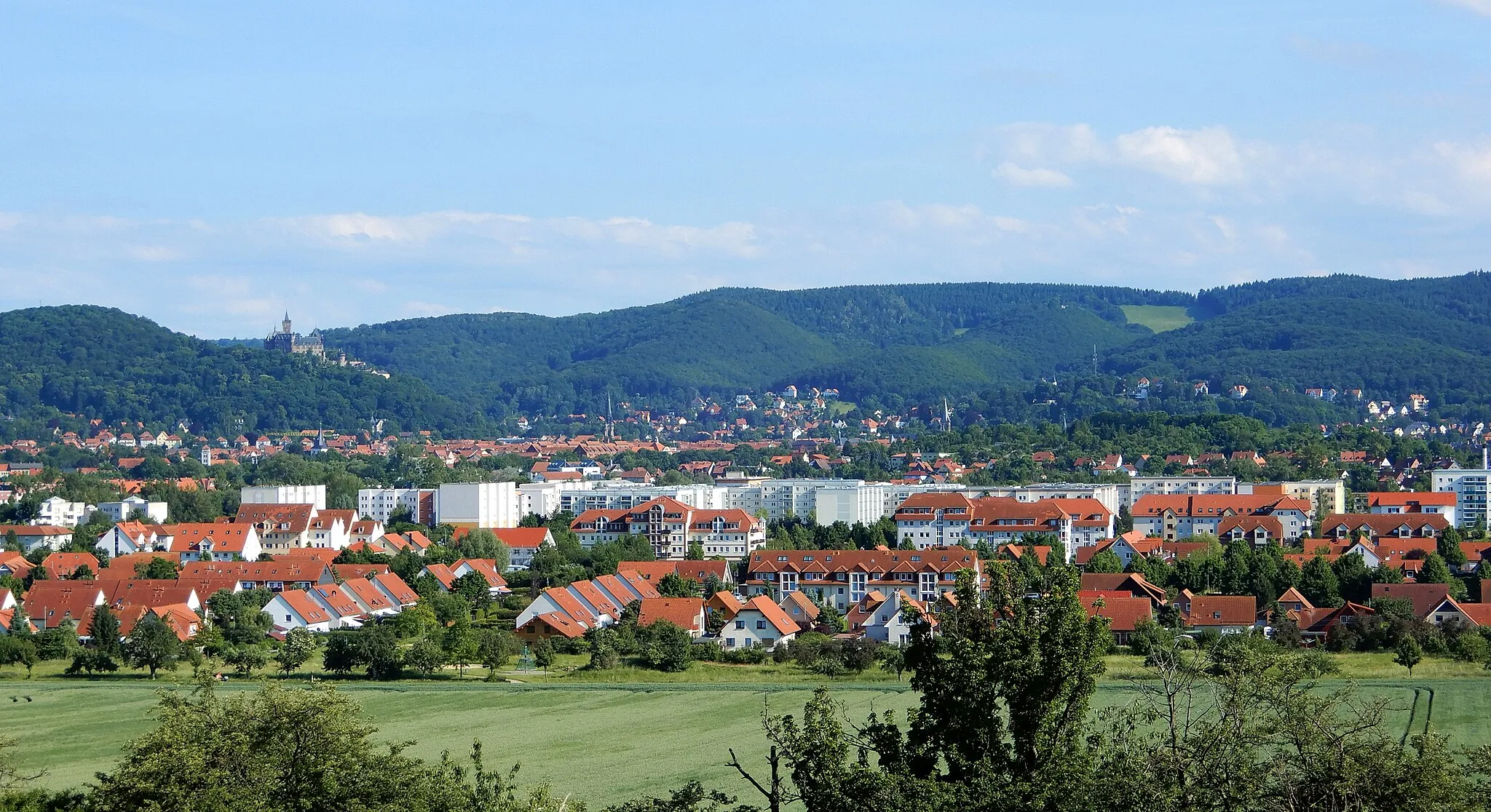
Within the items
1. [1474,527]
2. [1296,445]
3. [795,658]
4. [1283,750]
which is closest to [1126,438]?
[1296,445]

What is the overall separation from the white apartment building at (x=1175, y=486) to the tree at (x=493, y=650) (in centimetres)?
6176

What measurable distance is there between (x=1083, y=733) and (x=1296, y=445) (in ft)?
360

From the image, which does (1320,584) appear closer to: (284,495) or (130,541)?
(130,541)

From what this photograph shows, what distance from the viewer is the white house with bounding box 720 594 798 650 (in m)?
48.8

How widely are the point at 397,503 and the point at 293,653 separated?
5999 centimetres

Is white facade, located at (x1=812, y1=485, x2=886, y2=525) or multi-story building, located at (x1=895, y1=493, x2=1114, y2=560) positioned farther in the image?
white facade, located at (x1=812, y1=485, x2=886, y2=525)

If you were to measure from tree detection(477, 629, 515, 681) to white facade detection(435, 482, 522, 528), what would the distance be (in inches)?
1941

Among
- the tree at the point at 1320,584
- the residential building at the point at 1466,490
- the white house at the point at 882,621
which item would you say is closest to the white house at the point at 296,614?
the white house at the point at 882,621

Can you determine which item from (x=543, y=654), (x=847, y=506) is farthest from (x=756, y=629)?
(x=847, y=506)

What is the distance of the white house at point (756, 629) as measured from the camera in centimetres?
A: 4875

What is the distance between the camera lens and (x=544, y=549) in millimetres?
69375

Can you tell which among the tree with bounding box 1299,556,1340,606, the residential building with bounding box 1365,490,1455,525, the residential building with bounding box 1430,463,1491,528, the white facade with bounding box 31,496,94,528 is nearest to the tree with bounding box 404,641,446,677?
the tree with bounding box 1299,556,1340,606

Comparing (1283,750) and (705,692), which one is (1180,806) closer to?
(1283,750)

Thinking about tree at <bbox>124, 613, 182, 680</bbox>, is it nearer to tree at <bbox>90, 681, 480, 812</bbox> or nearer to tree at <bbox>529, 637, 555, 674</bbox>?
tree at <bbox>529, 637, 555, 674</bbox>
